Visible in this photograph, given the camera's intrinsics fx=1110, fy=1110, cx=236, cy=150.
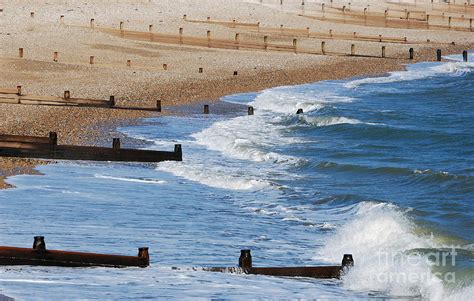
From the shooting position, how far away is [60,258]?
1437 cm

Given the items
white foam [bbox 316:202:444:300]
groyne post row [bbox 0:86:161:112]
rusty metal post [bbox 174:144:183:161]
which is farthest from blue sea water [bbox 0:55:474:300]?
groyne post row [bbox 0:86:161:112]

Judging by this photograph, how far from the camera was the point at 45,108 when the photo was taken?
31.7 meters

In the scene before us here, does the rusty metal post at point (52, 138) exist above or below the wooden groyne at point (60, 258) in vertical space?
above

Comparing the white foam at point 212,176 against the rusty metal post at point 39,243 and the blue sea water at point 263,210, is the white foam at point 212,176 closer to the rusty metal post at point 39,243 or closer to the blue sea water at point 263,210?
the blue sea water at point 263,210

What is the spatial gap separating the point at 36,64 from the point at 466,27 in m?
49.7

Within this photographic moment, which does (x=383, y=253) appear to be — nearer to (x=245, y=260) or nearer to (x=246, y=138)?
(x=245, y=260)

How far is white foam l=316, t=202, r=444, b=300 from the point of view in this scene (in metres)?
14.6

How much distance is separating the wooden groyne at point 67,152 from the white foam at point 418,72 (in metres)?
23.1

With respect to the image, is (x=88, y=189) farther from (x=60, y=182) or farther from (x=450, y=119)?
(x=450, y=119)

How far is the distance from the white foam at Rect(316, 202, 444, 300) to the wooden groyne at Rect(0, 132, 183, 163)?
569 centimetres

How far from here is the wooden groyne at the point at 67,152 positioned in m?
23.3

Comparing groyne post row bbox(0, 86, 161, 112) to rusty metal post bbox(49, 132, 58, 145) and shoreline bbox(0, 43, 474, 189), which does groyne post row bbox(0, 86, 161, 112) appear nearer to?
shoreline bbox(0, 43, 474, 189)

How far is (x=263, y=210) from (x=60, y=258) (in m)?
6.74

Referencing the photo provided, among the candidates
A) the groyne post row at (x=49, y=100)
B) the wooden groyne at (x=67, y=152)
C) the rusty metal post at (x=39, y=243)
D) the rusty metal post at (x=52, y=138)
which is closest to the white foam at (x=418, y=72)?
the groyne post row at (x=49, y=100)
